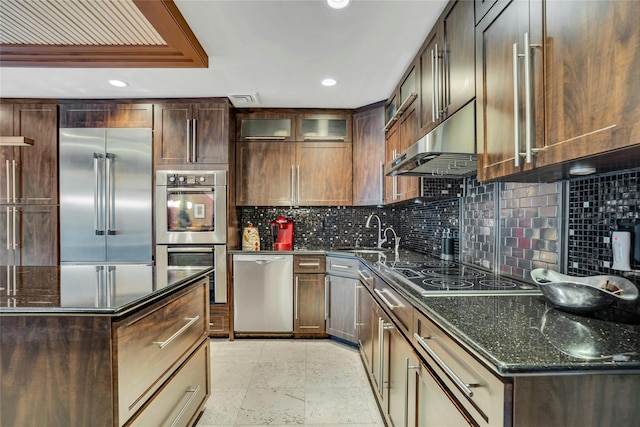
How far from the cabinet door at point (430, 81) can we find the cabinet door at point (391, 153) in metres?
0.68

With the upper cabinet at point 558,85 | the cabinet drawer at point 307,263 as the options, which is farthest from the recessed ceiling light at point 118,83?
the upper cabinet at point 558,85

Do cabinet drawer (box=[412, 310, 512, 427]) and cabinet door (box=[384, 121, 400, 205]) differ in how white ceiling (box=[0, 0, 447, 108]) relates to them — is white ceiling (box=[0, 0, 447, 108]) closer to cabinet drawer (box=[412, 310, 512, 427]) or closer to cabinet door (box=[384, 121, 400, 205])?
cabinet door (box=[384, 121, 400, 205])

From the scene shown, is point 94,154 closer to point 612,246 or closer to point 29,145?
point 29,145

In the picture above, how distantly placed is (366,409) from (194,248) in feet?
7.08

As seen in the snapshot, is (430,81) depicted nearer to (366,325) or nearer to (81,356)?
(366,325)

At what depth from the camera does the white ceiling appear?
187cm

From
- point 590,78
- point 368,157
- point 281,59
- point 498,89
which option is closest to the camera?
point 590,78

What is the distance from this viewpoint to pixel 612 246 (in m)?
1.17

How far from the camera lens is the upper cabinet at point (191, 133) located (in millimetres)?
3273

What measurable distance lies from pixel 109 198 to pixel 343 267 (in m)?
2.43

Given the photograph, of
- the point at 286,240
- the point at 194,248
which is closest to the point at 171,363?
the point at 194,248

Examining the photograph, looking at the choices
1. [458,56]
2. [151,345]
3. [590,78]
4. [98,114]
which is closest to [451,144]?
[458,56]

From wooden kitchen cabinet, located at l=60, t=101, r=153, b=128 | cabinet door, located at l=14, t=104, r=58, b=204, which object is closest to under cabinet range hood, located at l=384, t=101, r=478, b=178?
wooden kitchen cabinet, located at l=60, t=101, r=153, b=128

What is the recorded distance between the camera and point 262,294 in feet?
10.8
